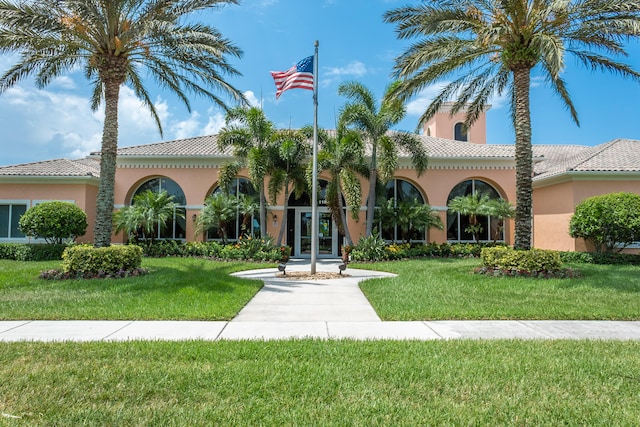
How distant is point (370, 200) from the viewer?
18.6 metres

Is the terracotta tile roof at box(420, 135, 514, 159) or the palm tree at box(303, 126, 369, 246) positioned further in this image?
the terracotta tile roof at box(420, 135, 514, 159)

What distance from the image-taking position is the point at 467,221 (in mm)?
21406

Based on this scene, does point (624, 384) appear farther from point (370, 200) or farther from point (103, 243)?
point (370, 200)

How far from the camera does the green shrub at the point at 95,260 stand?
1162cm

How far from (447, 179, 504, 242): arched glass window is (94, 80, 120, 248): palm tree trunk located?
1582cm

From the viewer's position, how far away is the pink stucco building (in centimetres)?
1961

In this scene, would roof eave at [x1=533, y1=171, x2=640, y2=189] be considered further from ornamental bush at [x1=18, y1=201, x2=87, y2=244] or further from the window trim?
the window trim

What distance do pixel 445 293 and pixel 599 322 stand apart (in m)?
3.09

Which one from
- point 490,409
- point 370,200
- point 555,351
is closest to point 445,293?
point 555,351

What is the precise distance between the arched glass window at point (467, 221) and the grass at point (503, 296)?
8.50 metres

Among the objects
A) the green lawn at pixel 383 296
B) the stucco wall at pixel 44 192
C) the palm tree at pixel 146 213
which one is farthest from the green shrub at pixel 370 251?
the stucco wall at pixel 44 192

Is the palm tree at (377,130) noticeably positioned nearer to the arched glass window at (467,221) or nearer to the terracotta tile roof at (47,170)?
the arched glass window at (467,221)

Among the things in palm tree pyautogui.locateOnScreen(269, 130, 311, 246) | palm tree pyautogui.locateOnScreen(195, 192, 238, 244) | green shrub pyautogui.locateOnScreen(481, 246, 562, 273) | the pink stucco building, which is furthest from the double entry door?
green shrub pyautogui.locateOnScreen(481, 246, 562, 273)

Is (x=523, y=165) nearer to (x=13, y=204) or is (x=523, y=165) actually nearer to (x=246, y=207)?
(x=246, y=207)
